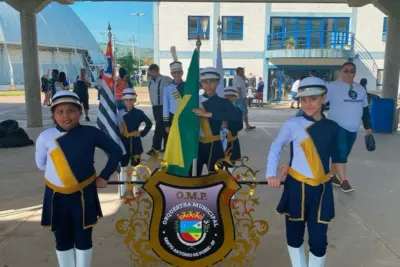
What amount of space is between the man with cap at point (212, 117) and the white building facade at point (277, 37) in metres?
22.3

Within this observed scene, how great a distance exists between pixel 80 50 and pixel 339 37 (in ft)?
135

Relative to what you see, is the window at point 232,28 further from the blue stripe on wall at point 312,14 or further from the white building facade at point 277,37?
the blue stripe on wall at point 312,14

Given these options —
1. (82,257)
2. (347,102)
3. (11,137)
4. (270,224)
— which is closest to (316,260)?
(270,224)

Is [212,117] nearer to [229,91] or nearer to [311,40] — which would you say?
[229,91]

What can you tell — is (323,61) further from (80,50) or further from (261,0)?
(80,50)

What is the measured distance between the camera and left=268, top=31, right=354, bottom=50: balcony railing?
1049 inches

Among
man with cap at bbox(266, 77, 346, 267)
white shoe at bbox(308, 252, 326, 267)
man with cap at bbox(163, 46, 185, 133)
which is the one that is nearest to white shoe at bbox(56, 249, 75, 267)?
man with cap at bbox(266, 77, 346, 267)

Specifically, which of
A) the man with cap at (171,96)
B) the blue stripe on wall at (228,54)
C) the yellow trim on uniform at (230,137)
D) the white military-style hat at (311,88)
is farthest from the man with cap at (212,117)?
the blue stripe on wall at (228,54)

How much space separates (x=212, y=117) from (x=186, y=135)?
2.64 feet

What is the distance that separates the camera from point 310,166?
302cm

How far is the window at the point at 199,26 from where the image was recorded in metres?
26.3

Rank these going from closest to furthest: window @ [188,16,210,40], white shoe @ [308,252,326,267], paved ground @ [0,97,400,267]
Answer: white shoe @ [308,252,326,267] → paved ground @ [0,97,400,267] → window @ [188,16,210,40]

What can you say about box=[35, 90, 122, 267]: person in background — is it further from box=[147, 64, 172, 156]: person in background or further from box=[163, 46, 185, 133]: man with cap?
box=[147, 64, 172, 156]: person in background

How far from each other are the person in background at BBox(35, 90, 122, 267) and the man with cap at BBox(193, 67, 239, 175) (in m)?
1.48
